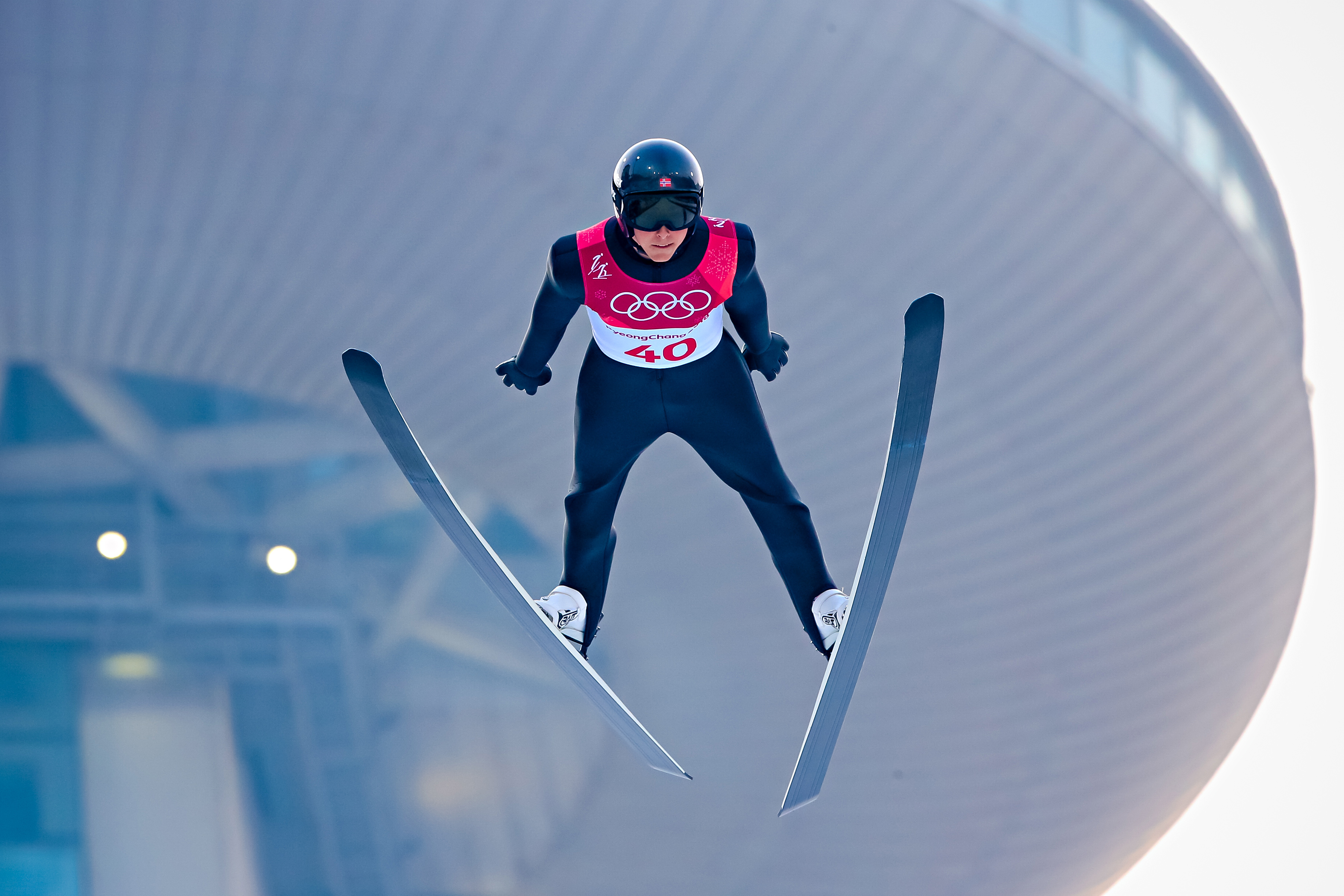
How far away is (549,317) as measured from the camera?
3660 mm

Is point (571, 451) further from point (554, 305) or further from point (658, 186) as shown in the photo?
point (658, 186)

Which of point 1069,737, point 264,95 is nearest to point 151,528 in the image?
point 264,95

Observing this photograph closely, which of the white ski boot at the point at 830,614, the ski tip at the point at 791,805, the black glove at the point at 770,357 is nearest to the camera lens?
the black glove at the point at 770,357

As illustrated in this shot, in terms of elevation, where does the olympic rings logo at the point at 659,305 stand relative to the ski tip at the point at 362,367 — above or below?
below

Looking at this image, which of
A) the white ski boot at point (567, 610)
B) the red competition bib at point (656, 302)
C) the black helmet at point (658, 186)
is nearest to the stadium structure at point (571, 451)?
the white ski boot at point (567, 610)

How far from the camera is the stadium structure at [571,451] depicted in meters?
8.51

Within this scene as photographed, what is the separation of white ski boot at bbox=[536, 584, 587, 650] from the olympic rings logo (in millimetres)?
1094

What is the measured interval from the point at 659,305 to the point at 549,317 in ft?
1.32

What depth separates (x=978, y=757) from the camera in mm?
10391

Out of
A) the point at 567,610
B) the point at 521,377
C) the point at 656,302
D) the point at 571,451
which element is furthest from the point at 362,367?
the point at 571,451

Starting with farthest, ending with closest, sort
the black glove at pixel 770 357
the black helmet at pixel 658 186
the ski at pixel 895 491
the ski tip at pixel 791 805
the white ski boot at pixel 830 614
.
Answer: the ski tip at pixel 791 805
the white ski boot at pixel 830 614
the ski at pixel 895 491
the black glove at pixel 770 357
the black helmet at pixel 658 186

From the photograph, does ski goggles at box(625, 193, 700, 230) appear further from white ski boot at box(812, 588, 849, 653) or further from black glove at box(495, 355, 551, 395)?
white ski boot at box(812, 588, 849, 653)

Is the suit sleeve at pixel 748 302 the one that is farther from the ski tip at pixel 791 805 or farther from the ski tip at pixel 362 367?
the ski tip at pixel 791 805

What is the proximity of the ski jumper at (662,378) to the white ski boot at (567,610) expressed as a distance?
0.04 m
